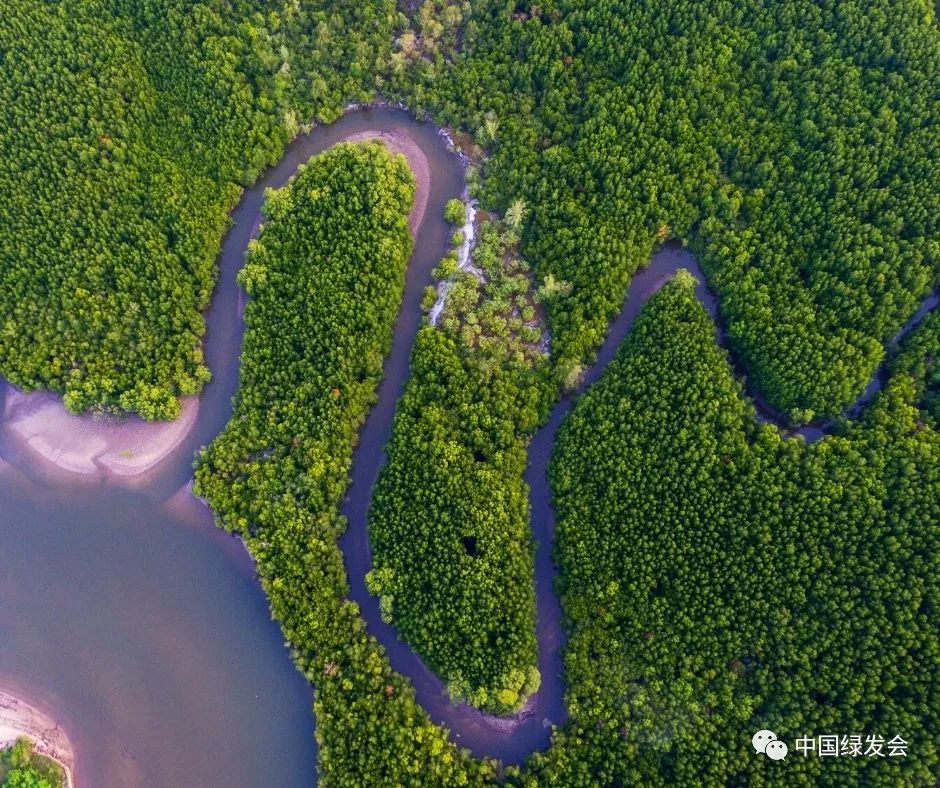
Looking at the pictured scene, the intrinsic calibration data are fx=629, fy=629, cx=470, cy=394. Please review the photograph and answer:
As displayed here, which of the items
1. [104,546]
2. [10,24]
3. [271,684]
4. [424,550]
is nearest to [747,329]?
[424,550]

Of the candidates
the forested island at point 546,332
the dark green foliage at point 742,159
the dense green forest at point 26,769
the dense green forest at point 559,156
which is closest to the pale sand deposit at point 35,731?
the dense green forest at point 26,769

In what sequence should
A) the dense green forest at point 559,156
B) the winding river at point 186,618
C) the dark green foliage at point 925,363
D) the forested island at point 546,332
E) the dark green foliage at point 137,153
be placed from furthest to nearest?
1. the dark green foliage at point 137,153
2. the dense green forest at point 559,156
3. the winding river at point 186,618
4. the dark green foliage at point 925,363
5. the forested island at point 546,332

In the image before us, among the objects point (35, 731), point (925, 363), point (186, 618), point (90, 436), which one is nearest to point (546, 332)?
point (925, 363)

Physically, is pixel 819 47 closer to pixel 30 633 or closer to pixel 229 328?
pixel 229 328

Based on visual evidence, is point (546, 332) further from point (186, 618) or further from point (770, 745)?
point (186, 618)

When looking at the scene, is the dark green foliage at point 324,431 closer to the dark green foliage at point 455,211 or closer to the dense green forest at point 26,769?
the dark green foliage at point 455,211

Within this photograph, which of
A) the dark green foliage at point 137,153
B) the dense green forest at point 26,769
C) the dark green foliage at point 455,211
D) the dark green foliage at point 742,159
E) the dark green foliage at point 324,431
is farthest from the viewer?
the dark green foliage at point 455,211
